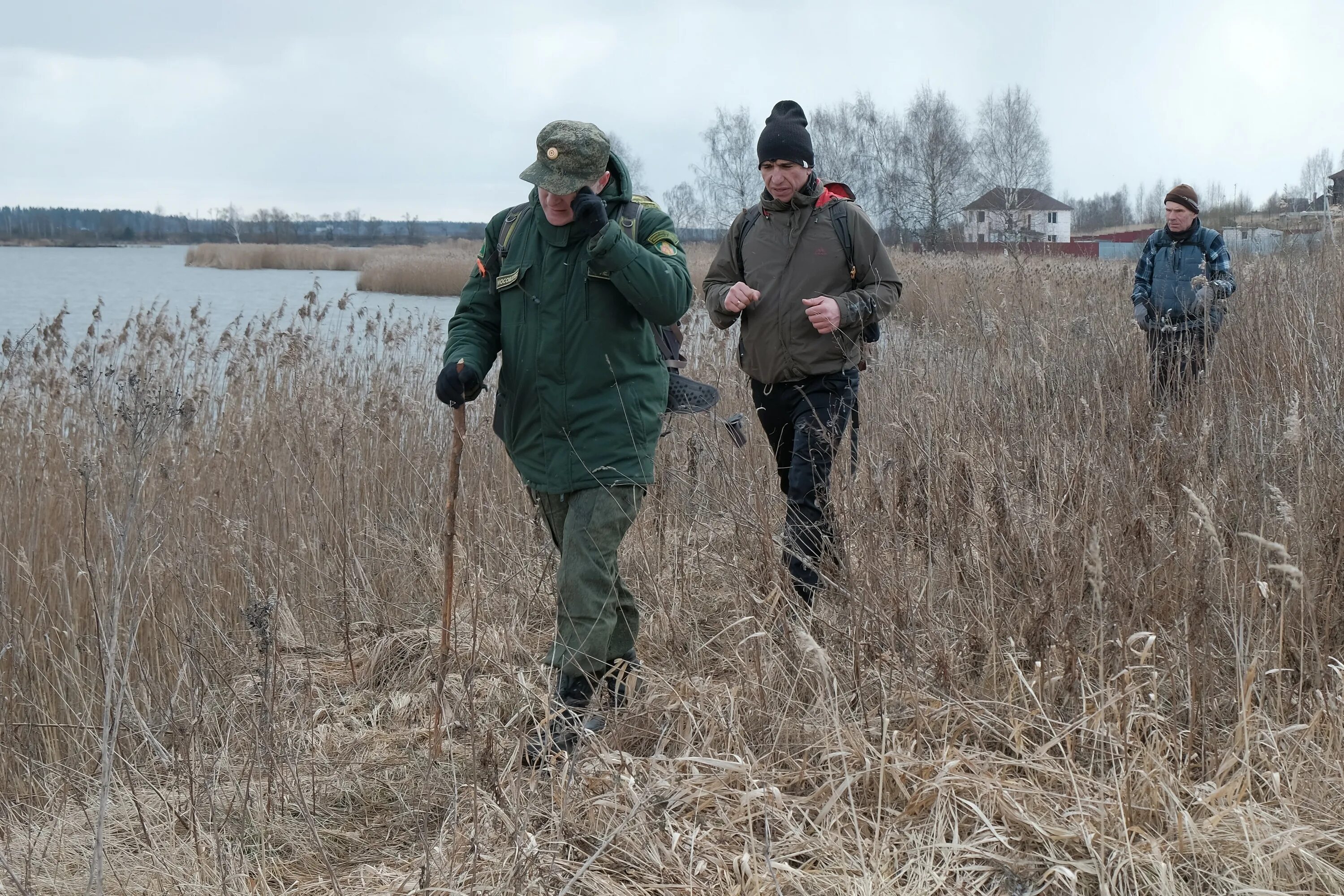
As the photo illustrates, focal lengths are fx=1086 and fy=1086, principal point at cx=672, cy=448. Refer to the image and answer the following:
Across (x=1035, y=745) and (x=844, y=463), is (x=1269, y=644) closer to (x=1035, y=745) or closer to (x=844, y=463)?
(x=1035, y=745)

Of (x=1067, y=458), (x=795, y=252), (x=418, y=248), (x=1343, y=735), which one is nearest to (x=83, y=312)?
(x=795, y=252)

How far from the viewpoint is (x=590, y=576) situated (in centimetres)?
294

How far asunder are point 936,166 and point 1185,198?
43166mm

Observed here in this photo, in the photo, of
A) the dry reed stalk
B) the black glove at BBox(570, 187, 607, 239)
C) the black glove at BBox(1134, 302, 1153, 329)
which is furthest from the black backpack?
the dry reed stalk

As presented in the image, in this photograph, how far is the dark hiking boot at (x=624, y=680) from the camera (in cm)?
288

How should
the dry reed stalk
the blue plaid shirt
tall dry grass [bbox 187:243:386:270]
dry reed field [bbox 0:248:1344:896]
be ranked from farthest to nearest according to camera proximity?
tall dry grass [bbox 187:243:386:270], the dry reed stalk, the blue plaid shirt, dry reed field [bbox 0:248:1344:896]

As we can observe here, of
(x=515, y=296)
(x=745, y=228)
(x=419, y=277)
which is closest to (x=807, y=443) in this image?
(x=745, y=228)

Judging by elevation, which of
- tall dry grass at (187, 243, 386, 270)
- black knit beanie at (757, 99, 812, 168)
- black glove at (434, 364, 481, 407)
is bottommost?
black glove at (434, 364, 481, 407)

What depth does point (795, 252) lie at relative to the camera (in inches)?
153

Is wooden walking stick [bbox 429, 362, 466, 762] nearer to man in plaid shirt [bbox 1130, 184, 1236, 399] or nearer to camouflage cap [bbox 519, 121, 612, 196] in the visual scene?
camouflage cap [bbox 519, 121, 612, 196]

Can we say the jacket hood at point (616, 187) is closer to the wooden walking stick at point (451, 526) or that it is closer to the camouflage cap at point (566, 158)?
the camouflage cap at point (566, 158)

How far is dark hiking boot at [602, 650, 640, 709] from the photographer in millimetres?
2881

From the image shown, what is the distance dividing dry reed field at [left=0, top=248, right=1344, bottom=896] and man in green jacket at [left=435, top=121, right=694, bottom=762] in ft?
0.96

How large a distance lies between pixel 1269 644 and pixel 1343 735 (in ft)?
1.47
